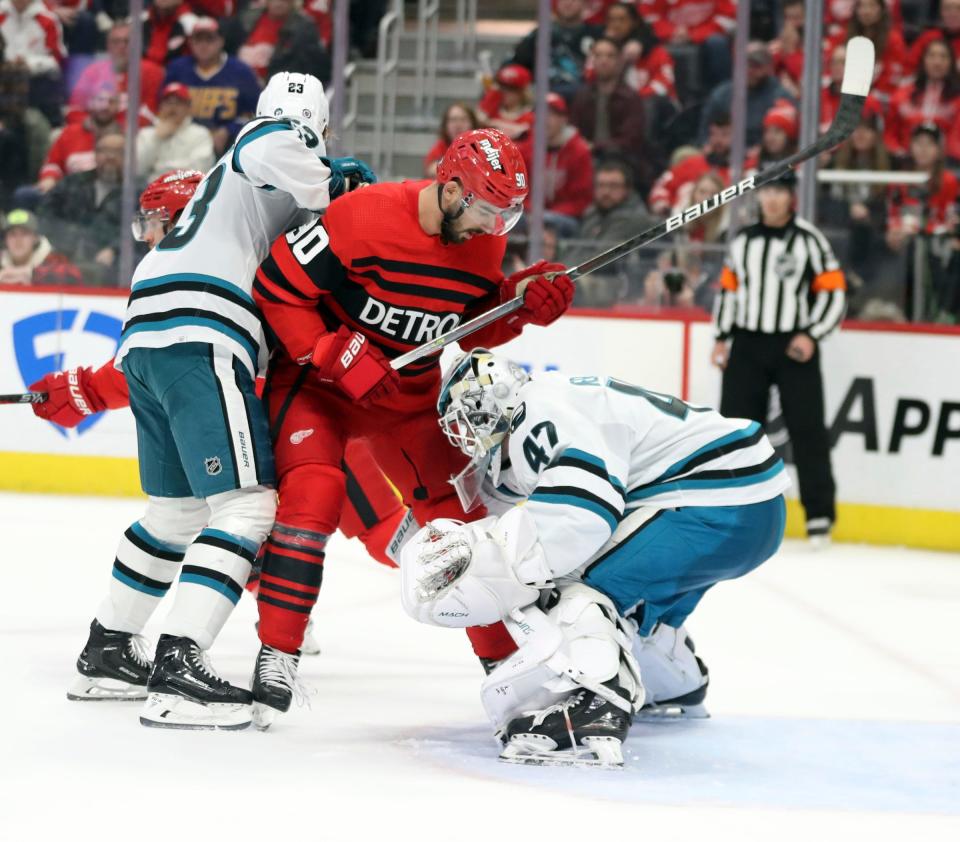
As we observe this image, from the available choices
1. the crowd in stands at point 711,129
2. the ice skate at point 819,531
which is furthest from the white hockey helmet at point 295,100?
the crowd in stands at point 711,129

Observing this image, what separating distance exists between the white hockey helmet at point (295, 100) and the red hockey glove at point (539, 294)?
1.72 ft

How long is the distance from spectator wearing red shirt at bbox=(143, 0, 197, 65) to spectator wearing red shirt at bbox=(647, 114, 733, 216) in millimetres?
2439

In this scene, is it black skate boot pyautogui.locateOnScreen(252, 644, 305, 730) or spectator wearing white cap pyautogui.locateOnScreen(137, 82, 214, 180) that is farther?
spectator wearing white cap pyautogui.locateOnScreen(137, 82, 214, 180)

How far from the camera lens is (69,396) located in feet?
11.2

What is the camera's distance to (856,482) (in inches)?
235

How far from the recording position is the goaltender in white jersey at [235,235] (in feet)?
9.93

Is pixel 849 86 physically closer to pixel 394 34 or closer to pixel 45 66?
pixel 394 34

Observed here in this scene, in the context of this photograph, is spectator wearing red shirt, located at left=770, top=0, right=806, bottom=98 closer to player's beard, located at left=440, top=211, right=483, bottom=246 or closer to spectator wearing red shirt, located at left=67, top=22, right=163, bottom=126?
spectator wearing red shirt, located at left=67, top=22, right=163, bottom=126

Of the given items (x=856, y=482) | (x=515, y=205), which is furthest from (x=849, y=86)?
(x=856, y=482)

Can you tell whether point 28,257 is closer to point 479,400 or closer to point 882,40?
point 882,40

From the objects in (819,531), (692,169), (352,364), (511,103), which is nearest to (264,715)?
(352,364)

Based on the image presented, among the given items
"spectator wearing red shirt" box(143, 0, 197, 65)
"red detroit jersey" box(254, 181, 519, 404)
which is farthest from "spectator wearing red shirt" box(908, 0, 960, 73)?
"red detroit jersey" box(254, 181, 519, 404)

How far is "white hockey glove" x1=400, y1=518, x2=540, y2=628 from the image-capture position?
2.81 metres

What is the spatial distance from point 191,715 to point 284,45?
5.07m
